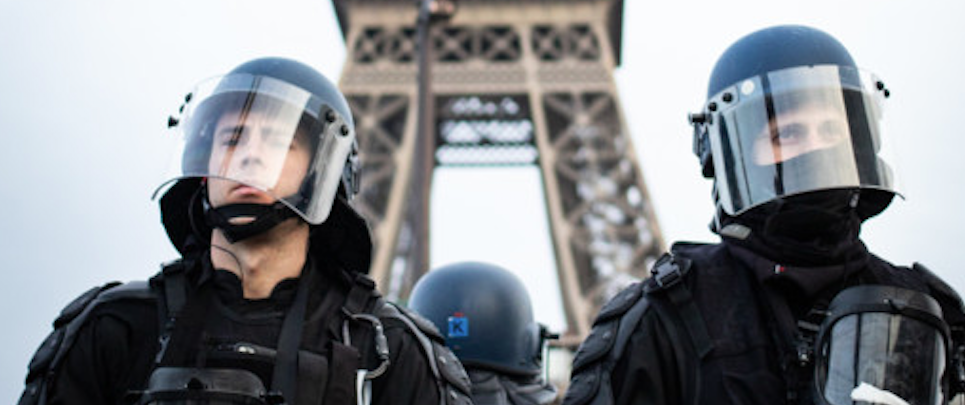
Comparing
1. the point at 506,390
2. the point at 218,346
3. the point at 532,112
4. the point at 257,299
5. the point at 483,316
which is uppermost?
the point at 532,112

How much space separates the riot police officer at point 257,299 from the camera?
2715 millimetres

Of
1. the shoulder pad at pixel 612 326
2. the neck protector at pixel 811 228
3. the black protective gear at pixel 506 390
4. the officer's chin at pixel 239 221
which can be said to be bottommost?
the black protective gear at pixel 506 390

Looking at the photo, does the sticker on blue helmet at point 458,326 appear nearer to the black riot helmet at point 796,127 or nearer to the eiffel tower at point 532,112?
the black riot helmet at point 796,127

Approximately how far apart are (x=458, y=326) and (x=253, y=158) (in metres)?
2.93

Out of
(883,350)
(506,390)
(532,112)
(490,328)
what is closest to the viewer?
(883,350)

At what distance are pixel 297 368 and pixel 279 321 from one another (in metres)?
0.19

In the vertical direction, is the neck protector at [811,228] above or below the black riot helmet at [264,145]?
below

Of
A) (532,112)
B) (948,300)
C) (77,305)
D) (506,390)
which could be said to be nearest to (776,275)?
(948,300)

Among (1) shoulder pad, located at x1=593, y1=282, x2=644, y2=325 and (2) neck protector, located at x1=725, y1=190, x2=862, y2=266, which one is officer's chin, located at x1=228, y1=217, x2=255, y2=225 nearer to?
(1) shoulder pad, located at x1=593, y1=282, x2=644, y2=325

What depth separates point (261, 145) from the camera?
2947 mm

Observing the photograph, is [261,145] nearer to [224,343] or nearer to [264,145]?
[264,145]

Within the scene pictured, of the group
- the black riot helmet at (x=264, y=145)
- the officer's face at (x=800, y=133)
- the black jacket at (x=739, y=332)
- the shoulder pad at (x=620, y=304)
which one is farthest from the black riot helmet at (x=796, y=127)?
the black riot helmet at (x=264, y=145)

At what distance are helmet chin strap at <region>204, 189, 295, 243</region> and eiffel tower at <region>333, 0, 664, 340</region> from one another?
17.9 m

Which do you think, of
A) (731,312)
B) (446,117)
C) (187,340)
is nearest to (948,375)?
→ (731,312)
